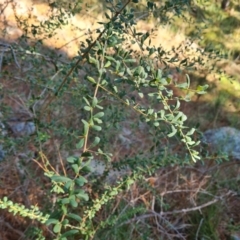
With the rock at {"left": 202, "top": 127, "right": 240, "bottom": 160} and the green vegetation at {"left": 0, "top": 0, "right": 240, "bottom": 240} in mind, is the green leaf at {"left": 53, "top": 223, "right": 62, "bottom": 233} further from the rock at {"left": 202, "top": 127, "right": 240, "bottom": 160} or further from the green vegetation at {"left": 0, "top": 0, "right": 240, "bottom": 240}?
the rock at {"left": 202, "top": 127, "right": 240, "bottom": 160}

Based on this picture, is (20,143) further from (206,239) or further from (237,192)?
(237,192)

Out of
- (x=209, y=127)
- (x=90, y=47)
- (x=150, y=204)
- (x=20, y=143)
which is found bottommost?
(x=209, y=127)

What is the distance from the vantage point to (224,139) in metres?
3.24

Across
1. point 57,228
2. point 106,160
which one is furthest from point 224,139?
point 57,228

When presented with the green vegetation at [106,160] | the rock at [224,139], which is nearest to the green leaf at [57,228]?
the green vegetation at [106,160]

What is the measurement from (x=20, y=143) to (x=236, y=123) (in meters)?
2.71

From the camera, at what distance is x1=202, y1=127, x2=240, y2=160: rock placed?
10.1 ft

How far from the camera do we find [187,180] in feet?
8.40

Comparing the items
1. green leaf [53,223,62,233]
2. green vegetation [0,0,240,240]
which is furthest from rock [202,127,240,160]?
green leaf [53,223,62,233]

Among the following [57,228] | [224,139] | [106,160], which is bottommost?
[224,139]

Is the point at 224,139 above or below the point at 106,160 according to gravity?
below

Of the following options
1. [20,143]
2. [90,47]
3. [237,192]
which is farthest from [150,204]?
[90,47]

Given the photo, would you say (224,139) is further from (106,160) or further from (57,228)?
(57,228)

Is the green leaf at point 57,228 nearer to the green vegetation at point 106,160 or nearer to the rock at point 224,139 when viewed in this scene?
the green vegetation at point 106,160
